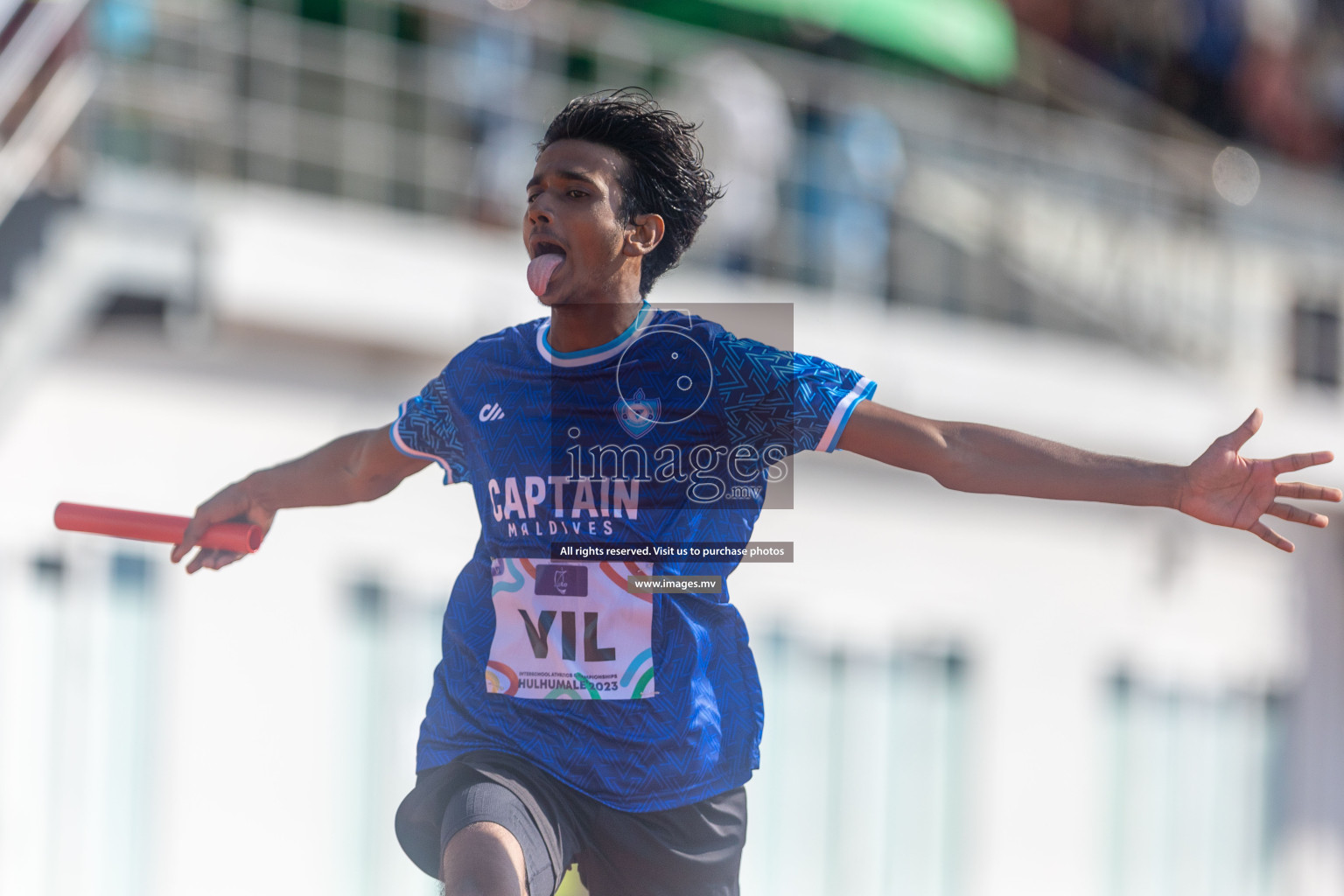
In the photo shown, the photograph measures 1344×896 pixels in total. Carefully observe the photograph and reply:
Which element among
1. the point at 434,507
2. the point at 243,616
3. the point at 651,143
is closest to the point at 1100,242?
the point at 434,507

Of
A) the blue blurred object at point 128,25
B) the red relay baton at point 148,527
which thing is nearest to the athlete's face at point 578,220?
the red relay baton at point 148,527

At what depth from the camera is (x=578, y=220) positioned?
3139mm

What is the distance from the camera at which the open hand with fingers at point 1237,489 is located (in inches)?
118

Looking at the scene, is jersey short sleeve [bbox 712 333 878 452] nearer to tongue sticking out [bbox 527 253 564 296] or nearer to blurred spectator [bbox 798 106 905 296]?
tongue sticking out [bbox 527 253 564 296]

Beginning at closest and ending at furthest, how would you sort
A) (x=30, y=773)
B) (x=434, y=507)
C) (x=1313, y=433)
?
1. (x=30, y=773)
2. (x=434, y=507)
3. (x=1313, y=433)

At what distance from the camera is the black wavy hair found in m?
3.23

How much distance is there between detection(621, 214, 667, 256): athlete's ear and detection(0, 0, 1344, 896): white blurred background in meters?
3.95

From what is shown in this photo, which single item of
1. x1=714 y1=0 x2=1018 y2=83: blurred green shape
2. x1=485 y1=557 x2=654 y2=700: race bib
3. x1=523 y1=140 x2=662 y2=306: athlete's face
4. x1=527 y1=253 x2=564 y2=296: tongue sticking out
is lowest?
x1=485 y1=557 x2=654 y2=700: race bib

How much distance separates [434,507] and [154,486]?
1.29 metres

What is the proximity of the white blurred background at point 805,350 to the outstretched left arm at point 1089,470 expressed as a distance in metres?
4.33

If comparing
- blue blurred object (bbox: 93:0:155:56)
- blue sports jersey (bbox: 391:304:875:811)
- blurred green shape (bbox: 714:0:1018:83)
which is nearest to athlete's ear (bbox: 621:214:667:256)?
blue sports jersey (bbox: 391:304:875:811)

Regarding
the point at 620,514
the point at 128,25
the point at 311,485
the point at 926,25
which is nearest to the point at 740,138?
the point at 926,25

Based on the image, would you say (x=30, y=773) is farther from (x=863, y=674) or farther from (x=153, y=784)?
(x=863, y=674)

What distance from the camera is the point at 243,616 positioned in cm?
757
